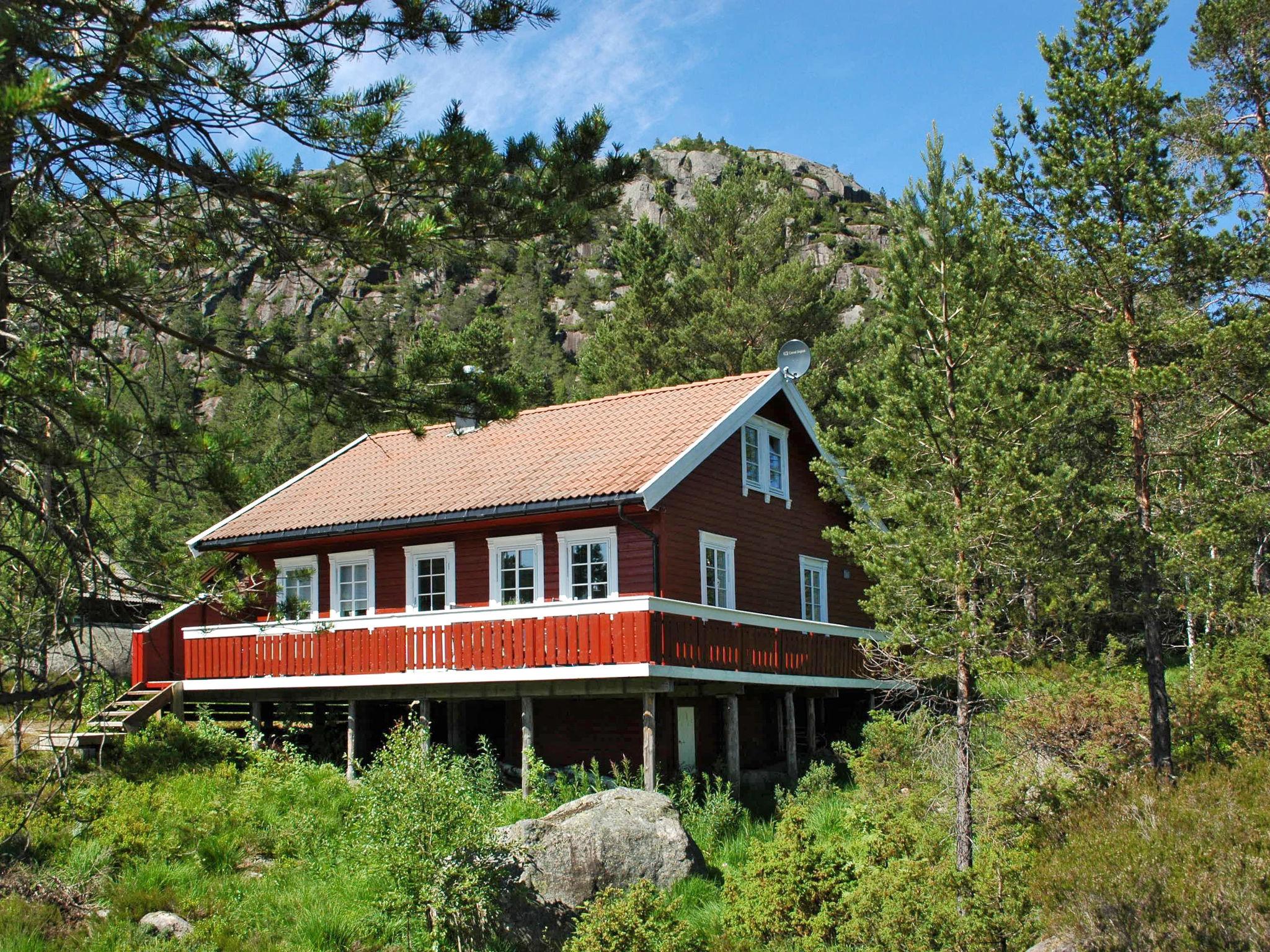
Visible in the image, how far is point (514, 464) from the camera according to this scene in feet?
70.1

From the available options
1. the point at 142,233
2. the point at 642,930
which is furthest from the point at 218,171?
the point at 642,930

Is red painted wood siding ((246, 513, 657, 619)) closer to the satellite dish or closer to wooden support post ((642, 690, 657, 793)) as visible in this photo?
wooden support post ((642, 690, 657, 793))

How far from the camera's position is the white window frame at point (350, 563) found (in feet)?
69.8

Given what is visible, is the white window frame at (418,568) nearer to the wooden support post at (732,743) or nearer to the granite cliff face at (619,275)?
the wooden support post at (732,743)

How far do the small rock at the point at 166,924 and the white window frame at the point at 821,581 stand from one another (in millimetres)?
13528

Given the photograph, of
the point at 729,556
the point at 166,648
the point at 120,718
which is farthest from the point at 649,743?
the point at 166,648

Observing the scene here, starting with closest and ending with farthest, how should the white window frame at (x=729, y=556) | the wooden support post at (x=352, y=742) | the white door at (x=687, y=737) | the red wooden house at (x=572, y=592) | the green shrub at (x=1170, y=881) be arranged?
the green shrub at (x=1170, y=881)
the red wooden house at (x=572, y=592)
the wooden support post at (x=352, y=742)
the white window frame at (x=729, y=556)
the white door at (x=687, y=737)

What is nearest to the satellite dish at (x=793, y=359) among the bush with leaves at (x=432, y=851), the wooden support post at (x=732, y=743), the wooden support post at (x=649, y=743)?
the wooden support post at (x=732, y=743)

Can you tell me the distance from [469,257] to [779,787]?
1237 cm

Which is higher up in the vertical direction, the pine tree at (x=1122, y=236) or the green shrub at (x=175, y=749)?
the pine tree at (x=1122, y=236)

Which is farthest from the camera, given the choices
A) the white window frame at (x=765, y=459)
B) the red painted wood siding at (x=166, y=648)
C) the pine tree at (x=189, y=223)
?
the white window frame at (x=765, y=459)

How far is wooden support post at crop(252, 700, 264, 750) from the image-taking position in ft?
64.7

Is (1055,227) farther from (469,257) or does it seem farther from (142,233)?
(142,233)

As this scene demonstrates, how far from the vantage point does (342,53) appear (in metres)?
8.14
